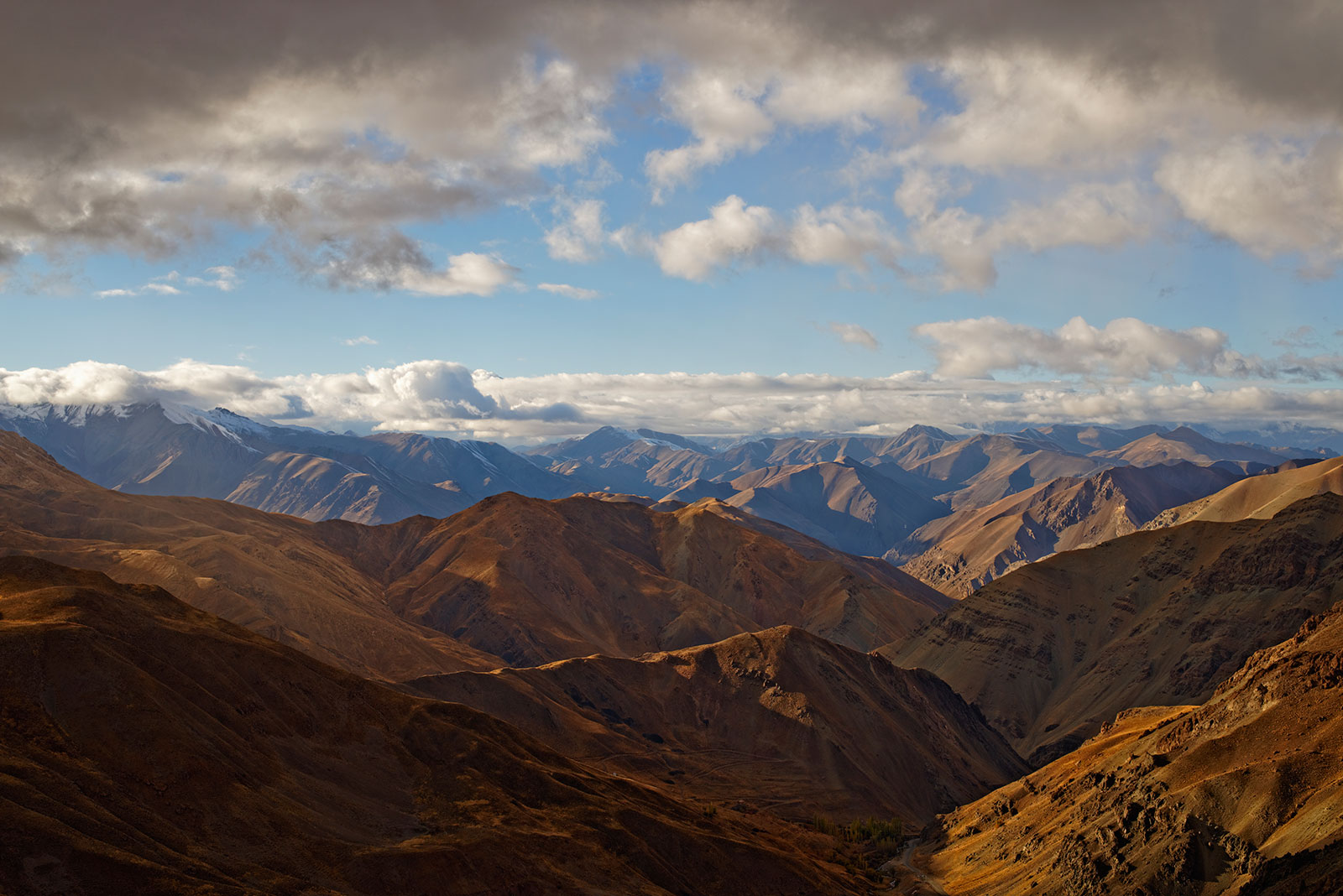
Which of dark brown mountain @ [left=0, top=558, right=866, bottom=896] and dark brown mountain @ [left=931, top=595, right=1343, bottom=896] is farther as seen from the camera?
dark brown mountain @ [left=931, top=595, right=1343, bottom=896]

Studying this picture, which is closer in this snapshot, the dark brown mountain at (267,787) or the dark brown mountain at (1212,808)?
the dark brown mountain at (267,787)

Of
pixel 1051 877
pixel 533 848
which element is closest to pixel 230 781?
pixel 533 848

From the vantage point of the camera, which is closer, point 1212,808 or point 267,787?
point 267,787

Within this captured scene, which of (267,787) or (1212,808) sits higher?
(267,787)
